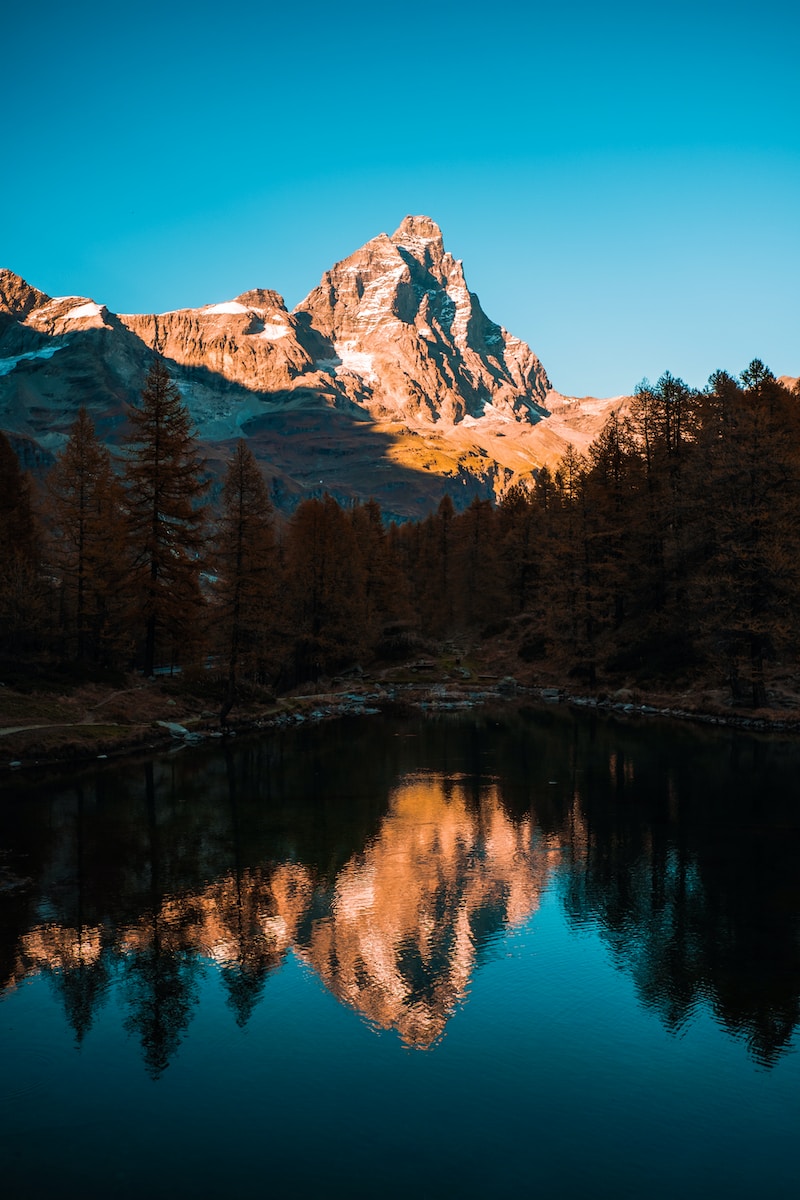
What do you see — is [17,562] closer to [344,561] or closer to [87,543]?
[87,543]

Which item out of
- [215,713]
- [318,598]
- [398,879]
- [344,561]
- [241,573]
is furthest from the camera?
[344,561]

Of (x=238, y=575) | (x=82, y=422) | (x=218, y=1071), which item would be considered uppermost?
(x=82, y=422)

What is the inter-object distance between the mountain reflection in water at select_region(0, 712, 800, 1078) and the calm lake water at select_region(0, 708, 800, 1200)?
10cm

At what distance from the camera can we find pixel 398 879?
22.4 m

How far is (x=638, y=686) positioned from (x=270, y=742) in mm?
27596

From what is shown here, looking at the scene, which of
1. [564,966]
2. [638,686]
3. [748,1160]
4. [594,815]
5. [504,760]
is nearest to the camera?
[748,1160]

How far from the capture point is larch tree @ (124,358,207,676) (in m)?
51.8

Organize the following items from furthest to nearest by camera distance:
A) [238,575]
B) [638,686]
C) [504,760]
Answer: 1. [638,686]
2. [238,575]
3. [504,760]

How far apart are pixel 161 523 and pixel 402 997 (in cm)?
4124

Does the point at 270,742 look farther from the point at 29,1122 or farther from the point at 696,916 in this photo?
the point at 29,1122

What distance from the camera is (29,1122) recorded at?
11836mm

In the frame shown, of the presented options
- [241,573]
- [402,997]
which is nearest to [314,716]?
[241,573]

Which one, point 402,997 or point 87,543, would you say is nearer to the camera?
point 402,997

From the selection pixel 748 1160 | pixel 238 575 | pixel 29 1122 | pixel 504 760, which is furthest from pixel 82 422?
pixel 748 1160
